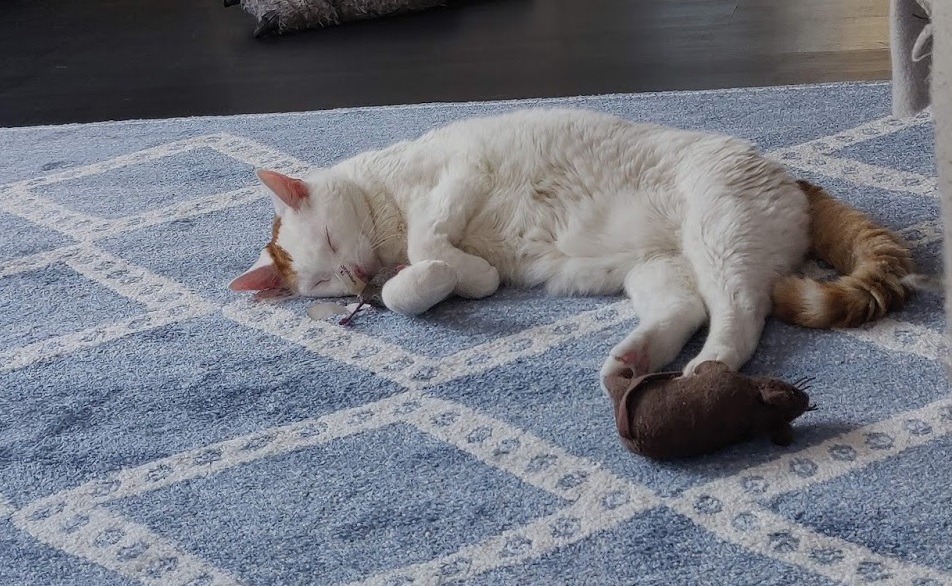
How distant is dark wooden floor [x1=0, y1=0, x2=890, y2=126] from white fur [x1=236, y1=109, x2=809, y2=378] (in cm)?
111

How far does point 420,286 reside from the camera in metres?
1.72

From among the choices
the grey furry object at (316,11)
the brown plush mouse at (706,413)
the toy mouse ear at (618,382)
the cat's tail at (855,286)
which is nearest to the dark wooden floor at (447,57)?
the grey furry object at (316,11)

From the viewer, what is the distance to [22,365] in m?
1.79

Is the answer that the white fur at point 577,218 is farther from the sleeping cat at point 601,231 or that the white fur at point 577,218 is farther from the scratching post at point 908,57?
the scratching post at point 908,57

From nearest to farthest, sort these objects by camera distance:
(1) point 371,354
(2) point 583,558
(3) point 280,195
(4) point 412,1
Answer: (2) point 583,558
(1) point 371,354
(3) point 280,195
(4) point 412,1

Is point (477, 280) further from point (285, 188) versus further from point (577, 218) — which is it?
point (285, 188)

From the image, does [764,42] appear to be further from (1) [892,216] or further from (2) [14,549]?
(2) [14,549]

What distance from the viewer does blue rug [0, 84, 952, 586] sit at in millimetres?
1189

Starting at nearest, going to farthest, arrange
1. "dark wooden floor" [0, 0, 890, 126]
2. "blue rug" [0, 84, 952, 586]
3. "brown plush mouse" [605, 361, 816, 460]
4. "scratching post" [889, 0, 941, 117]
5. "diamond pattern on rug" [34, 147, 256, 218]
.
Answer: "blue rug" [0, 84, 952, 586] → "brown plush mouse" [605, 361, 816, 460] → "scratching post" [889, 0, 941, 117] → "diamond pattern on rug" [34, 147, 256, 218] → "dark wooden floor" [0, 0, 890, 126]

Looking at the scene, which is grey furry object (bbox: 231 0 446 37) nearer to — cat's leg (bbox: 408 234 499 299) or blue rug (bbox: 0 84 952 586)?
blue rug (bbox: 0 84 952 586)

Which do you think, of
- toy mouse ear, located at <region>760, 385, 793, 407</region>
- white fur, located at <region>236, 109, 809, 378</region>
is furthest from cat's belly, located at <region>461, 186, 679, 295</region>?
toy mouse ear, located at <region>760, 385, 793, 407</region>

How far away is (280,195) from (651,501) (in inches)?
35.7

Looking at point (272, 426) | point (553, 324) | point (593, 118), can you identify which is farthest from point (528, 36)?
point (272, 426)

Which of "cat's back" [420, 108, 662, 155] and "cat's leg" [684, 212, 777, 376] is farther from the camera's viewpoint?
"cat's back" [420, 108, 662, 155]
